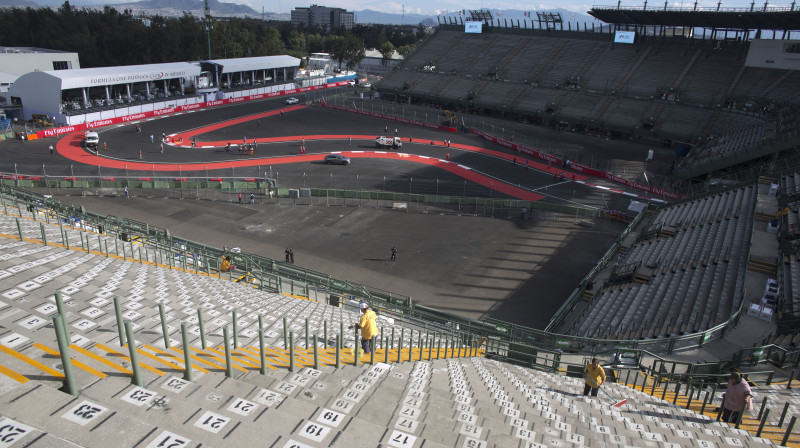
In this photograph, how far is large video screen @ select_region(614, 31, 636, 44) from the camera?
71.1 m

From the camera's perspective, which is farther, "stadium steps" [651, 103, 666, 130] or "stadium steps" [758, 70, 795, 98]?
"stadium steps" [651, 103, 666, 130]

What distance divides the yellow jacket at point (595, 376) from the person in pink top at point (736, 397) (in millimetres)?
2536

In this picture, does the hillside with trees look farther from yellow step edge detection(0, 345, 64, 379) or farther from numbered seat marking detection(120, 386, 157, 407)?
numbered seat marking detection(120, 386, 157, 407)

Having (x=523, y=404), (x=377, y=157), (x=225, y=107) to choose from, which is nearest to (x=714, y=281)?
(x=523, y=404)

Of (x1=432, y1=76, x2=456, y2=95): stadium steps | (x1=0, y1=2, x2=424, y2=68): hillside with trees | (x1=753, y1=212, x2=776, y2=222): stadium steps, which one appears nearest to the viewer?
(x1=753, y1=212, x2=776, y2=222): stadium steps

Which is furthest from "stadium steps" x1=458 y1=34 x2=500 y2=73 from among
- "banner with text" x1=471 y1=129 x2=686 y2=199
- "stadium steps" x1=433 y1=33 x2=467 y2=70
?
"banner with text" x1=471 y1=129 x2=686 y2=199

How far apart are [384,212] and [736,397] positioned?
27.9 m

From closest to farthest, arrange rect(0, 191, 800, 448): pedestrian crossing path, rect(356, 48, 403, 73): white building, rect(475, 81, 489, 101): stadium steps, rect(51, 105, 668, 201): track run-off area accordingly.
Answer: rect(0, 191, 800, 448): pedestrian crossing path
rect(51, 105, 668, 201): track run-off area
rect(475, 81, 489, 101): stadium steps
rect(356, 48, 403, 73): white building

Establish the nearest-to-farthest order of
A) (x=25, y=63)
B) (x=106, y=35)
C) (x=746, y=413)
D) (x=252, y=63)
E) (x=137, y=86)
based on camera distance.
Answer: (x=746, y=413)
(x=25, y=63)
(x=137, y=86)
(x=252, y=63)
(x=106, y=35)

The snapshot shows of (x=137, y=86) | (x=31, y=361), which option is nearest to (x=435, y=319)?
(x=31, y=361)

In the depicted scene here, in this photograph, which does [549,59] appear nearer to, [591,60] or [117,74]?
[591,60]

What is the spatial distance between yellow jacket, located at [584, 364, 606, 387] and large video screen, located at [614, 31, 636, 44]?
72.3m

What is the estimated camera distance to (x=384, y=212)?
120 ft

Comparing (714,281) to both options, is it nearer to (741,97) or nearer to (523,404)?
(523,404)
